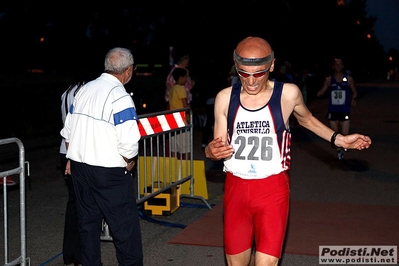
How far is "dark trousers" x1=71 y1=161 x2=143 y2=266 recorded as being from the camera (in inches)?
213

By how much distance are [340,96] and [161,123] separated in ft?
19.8

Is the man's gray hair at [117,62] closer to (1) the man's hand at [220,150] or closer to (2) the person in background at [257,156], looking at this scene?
(2) the person in background at [257,156]

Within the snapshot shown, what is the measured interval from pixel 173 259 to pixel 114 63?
2191 millimetres

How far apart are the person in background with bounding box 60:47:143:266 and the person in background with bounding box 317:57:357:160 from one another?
839 centimetres

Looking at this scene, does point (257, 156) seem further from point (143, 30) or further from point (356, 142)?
point (143, 30)

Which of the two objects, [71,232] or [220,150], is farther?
[71,232]

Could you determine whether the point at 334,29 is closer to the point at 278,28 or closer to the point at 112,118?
the point at 278,28

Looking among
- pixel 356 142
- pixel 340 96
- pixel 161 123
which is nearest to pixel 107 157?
pixel 356 142

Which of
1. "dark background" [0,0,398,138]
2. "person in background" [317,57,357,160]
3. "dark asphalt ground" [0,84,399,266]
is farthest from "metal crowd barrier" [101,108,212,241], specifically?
"dark background" [0,0,398,138]

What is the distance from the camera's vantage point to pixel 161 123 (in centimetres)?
838

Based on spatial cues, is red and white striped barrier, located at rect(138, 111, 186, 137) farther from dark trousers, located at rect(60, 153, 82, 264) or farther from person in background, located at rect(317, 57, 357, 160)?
person in background, located at rect(317, 57, 357, 160)

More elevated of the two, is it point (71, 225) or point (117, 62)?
point (117, 62)

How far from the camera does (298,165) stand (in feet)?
42.1

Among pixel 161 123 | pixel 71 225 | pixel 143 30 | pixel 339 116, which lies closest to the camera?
pixel 71 225
